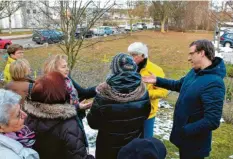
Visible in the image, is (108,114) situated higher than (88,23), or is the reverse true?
(88,23)

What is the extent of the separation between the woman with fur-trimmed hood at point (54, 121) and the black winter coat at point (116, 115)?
0.69 feet

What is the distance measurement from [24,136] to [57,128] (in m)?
0.25

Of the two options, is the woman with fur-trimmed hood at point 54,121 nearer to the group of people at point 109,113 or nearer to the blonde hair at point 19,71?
the group of people at point 109,113

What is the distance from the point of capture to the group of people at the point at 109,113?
176 centimetres

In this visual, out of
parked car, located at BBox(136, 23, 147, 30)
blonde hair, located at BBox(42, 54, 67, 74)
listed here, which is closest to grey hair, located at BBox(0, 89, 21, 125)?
blonde hair, located at BBox(42, 54, 67, 74)

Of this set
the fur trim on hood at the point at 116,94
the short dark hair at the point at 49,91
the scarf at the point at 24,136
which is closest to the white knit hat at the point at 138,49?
the fur trim on hood at the point at 116,94

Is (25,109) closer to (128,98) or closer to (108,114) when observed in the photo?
(108,114)

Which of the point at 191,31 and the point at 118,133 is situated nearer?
the point at 118,133

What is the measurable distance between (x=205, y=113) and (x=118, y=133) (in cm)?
77

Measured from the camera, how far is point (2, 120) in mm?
1635

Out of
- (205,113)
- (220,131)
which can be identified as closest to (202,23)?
(220,131)

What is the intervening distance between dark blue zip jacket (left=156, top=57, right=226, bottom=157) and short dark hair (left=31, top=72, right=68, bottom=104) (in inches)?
44.0

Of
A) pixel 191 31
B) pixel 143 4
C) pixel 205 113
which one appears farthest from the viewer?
pixel 191 31

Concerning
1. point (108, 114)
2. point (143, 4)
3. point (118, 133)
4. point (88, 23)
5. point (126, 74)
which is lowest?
point (118, 133)
